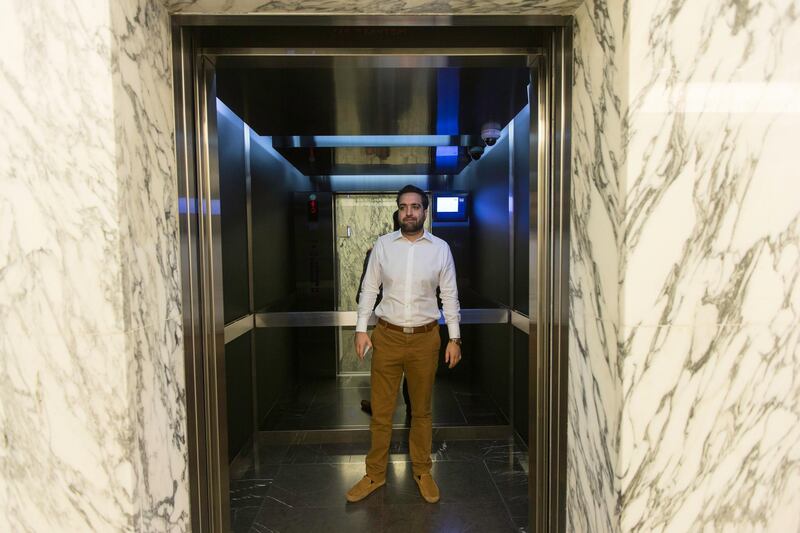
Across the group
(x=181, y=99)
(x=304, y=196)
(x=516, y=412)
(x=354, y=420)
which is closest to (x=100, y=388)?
(x=181, y=99)

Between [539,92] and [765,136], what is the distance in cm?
81

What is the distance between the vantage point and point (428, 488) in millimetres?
2754

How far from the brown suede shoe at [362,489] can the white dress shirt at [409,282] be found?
3.17 ft

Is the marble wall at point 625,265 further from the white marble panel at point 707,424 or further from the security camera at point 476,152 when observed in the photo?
the security camera at point 476,152

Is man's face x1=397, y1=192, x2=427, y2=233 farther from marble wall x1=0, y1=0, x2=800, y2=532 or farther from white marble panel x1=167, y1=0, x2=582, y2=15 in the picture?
marble wall x1=0, y1=0, x2=800, y2=532

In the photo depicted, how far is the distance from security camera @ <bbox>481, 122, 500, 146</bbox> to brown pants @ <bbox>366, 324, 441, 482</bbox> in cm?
175

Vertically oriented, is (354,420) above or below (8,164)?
below

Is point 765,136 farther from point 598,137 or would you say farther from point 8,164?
point 8,164

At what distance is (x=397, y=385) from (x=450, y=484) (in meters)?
0.76

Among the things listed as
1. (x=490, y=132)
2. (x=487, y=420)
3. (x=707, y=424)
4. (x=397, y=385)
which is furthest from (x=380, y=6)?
(x=487, y=420)

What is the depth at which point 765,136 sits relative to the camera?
132 cm

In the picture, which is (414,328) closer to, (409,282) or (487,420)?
(409,282)

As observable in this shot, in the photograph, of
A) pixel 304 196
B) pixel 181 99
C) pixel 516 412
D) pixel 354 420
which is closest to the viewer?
pixel 181 99

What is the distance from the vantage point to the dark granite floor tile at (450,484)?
2.74 meters
